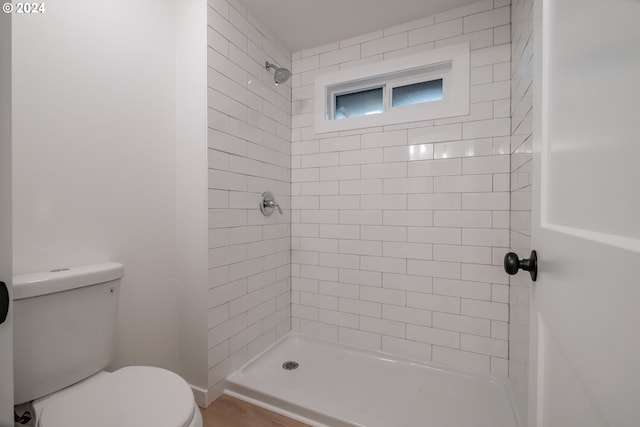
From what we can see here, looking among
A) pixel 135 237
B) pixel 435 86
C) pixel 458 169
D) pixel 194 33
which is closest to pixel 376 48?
pixel 435 86

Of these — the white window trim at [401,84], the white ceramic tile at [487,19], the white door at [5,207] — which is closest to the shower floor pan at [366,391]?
the white door at [5,207]

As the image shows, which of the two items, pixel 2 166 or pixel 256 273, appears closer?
pixel 2 166

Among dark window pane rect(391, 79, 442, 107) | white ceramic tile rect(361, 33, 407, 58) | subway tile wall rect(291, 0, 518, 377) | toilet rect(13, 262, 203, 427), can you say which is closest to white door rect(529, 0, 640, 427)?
toilet rect(13, 262, 203, 427)

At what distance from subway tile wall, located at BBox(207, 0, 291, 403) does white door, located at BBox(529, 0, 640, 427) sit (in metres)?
1.40

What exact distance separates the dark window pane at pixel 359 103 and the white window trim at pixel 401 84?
0.18ft

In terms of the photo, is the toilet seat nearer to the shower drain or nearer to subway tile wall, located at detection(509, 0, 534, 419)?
the shower drain

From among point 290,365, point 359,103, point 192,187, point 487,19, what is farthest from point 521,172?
point 290,365

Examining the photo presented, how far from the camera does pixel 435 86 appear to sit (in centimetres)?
Answer: 181

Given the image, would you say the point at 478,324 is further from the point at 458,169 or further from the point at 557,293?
the point at 557,293

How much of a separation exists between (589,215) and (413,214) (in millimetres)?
1472

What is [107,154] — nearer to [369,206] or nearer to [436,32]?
[369,206]

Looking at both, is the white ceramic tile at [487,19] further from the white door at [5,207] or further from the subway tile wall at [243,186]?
the white door at [5,207]

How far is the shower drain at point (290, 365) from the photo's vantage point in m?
1.77

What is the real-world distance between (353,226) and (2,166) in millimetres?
1707
